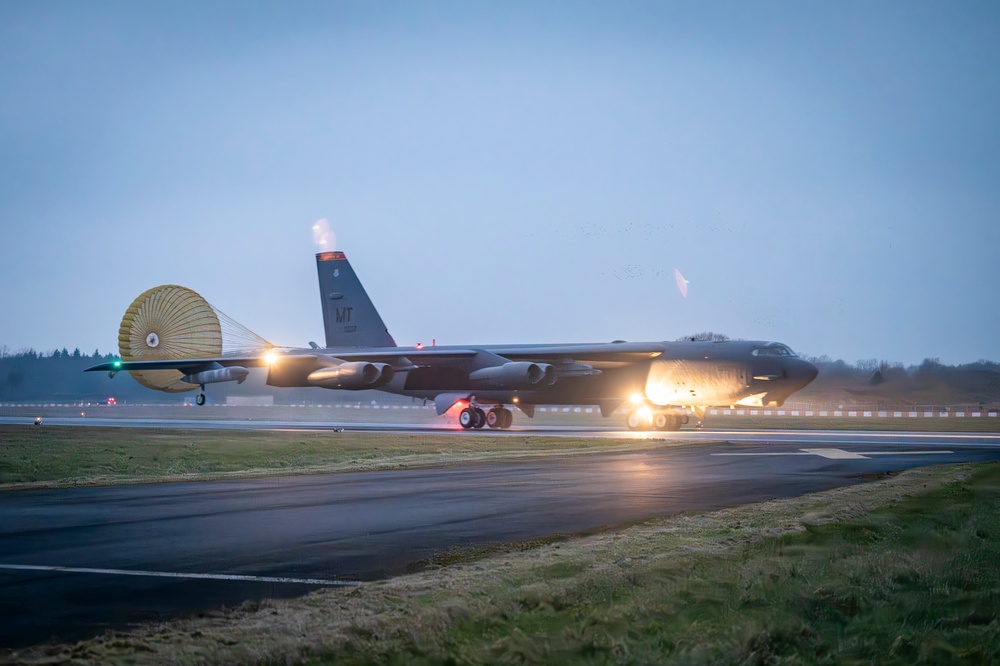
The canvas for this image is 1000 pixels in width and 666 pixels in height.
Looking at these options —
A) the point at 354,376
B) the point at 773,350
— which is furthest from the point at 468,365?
the point at 773,350

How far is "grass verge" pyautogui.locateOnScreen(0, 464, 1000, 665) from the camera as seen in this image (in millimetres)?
4633

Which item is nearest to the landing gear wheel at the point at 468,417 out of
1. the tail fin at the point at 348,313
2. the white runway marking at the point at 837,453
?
the tail fin at the point at 348,313

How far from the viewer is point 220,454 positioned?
71.6 feet

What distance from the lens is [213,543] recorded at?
8.65 meters

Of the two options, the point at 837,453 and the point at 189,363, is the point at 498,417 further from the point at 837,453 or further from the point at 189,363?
the point at 837,453

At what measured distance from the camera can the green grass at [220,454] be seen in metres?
17.4

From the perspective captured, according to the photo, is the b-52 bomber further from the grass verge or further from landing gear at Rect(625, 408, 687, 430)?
the grass verge

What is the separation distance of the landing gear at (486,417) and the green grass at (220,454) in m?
9.47

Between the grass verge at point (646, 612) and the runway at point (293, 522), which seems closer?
the grass verge at point (646, 612)

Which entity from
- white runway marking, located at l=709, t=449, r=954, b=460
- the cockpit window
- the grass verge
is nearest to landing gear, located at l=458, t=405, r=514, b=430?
the cockpit window

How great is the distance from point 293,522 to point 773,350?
92.1 feet

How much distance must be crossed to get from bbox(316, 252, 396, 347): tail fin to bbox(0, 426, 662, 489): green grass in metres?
15.6

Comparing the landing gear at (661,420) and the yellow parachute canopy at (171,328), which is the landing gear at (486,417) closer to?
the landing gear at (661,420)

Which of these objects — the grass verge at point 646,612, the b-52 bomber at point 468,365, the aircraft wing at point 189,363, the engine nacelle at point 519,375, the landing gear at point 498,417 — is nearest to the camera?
the grass verge at point 646,612
